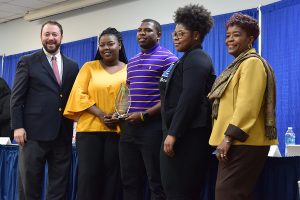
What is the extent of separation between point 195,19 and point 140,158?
35.4 inches

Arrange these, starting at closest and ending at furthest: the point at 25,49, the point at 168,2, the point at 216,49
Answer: the point at 216,49
the point at 168,2
the point at 25,49

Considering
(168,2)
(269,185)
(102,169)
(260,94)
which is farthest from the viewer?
(168,2)

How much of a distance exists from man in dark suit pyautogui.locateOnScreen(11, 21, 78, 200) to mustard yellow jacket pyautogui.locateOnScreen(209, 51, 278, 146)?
1.40 meters

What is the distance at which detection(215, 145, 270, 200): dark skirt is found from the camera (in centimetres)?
182

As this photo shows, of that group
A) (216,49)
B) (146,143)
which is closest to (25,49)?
(216,49)

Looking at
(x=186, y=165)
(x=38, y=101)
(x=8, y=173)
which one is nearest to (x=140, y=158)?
(x=186, y=165)

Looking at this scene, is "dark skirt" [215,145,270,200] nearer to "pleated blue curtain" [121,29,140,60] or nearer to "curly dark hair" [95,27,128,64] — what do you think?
"curly dark hair" [95,27,128,64]

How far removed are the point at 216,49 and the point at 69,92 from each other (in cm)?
313

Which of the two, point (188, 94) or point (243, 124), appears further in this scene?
point (188, 94)

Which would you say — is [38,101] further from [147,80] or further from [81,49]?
[81,49]

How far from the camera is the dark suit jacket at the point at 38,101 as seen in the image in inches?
112

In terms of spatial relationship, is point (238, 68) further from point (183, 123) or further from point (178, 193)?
point (178, 193)

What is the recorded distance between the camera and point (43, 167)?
2908 mm

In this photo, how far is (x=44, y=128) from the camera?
9.34 feet
